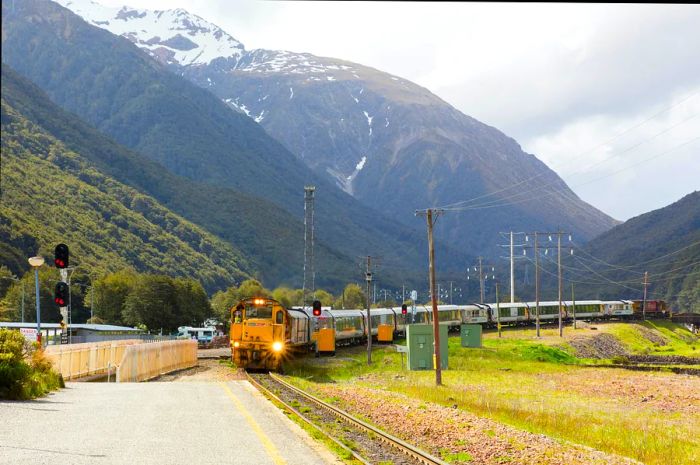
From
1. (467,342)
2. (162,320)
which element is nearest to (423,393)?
(467,342)

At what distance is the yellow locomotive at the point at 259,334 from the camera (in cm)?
4675

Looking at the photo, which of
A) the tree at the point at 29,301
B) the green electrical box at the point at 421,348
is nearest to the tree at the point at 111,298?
the tree at the point at 29,301

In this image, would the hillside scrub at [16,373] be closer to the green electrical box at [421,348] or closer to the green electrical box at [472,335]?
the green electrical box at [421,348]

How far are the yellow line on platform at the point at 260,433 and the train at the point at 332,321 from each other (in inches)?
597

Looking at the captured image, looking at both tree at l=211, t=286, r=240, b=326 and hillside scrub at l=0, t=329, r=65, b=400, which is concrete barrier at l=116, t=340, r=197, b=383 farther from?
tree at l=211, t=286, r=240, b=326

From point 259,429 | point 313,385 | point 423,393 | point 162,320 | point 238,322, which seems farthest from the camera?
point 162,320

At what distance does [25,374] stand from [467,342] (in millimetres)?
58809

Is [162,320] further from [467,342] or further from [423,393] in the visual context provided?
[423,393]

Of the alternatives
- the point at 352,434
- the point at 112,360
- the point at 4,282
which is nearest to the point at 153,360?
the point at 112,360

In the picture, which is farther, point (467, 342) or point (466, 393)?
point (467, 342)

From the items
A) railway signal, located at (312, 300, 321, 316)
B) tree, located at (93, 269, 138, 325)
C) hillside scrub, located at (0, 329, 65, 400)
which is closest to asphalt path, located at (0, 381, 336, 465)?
hillside scrub, located at (0, 329, 65, 400)

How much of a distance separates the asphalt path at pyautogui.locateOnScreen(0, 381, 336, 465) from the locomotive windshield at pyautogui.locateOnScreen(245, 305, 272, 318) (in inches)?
644

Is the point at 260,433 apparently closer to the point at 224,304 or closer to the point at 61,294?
the point at 61,294

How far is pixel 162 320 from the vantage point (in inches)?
6043
